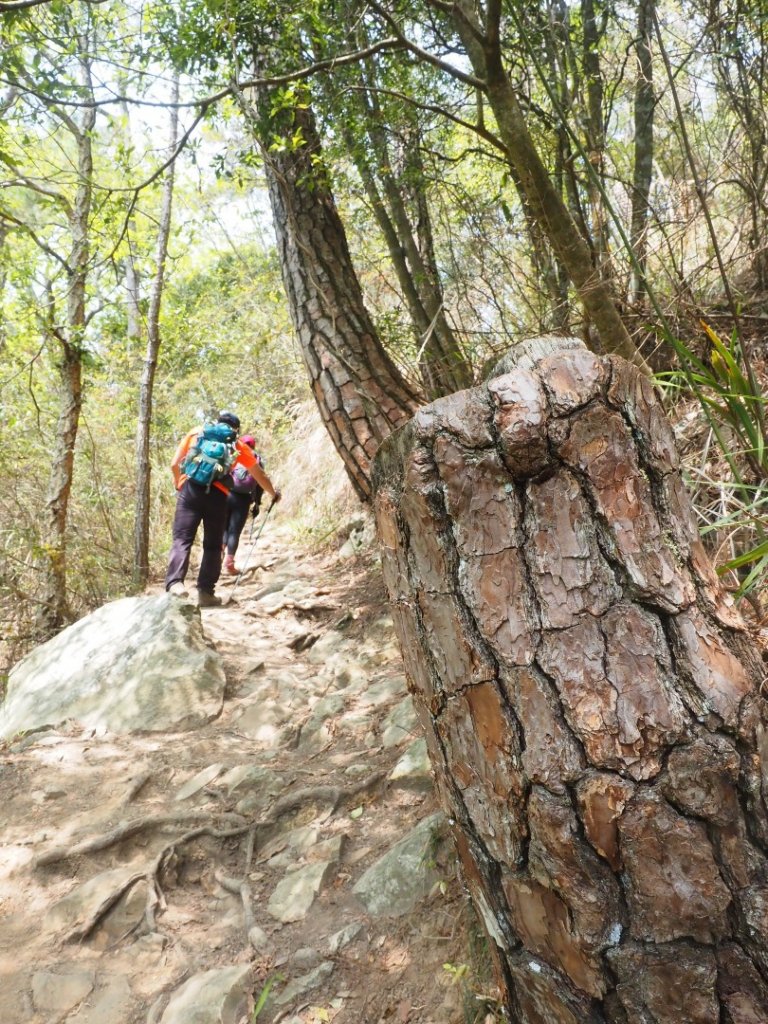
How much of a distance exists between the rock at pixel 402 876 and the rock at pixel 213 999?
452mm

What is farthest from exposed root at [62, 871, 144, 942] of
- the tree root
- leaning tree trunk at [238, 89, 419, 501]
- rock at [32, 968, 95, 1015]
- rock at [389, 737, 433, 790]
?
leaning tree trunk at [238, 89, 419, 501]

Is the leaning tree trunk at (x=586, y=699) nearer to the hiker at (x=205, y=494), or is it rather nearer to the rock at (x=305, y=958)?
the rock at (x=305, y=958)

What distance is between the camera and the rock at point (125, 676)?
163 inches

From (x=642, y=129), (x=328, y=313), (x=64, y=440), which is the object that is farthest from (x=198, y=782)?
(x=642, y=129)

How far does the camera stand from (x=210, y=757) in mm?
3641

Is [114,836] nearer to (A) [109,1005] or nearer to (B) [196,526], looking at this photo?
(A) [109,1005]

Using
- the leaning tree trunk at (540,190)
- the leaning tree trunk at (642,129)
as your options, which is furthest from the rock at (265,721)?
the leaning tree trunk at (642,129)

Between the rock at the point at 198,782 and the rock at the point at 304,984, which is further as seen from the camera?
the rock at the point at 198,782

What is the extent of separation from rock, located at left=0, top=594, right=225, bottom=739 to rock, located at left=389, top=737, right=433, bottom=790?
1.62 m

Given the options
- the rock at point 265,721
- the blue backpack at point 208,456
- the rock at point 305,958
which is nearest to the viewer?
the rock at point 305,958

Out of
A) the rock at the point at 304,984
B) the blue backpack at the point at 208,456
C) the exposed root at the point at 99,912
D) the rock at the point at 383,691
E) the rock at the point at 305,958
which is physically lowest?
the rock at the point at 304,984

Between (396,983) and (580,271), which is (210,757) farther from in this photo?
(580,271)

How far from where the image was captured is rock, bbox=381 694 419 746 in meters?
3.31

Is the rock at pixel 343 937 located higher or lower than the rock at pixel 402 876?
lower
